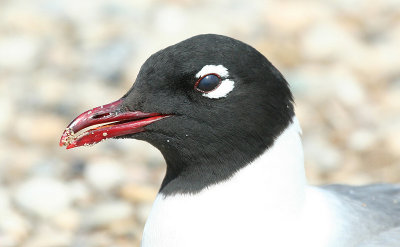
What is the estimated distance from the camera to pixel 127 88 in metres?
7.48

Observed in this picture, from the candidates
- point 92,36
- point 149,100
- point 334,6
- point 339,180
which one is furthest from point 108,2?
point 149,100

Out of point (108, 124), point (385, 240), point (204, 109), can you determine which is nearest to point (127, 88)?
point (108, 124)

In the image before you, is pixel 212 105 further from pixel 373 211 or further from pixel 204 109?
pixel 373 211

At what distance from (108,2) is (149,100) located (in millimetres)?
5400

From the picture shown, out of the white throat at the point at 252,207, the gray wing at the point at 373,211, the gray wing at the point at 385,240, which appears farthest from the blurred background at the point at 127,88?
the gray wing at the point at 385,240

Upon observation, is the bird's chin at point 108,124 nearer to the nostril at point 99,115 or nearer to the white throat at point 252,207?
the nostril at point 99,115

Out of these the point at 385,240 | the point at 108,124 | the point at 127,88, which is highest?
the point at 127,88

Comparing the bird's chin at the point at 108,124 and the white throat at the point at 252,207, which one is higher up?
the bird's chin at the point at 108,124

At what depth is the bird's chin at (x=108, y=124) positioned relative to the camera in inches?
150

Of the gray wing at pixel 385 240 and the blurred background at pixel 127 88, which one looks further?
the blurred background at pixel 127 88

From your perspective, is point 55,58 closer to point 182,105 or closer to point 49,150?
point 49,150

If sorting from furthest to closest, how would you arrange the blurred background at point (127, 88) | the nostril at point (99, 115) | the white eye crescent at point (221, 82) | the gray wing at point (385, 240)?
the blurred background at point (127, 88), the gray wing at point (385, 240), the nostril at point (99, 115), the white eye crescent at point (221, 82)

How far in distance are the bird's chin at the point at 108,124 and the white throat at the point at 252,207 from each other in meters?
0.42

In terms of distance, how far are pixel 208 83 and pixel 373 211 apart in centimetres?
123
